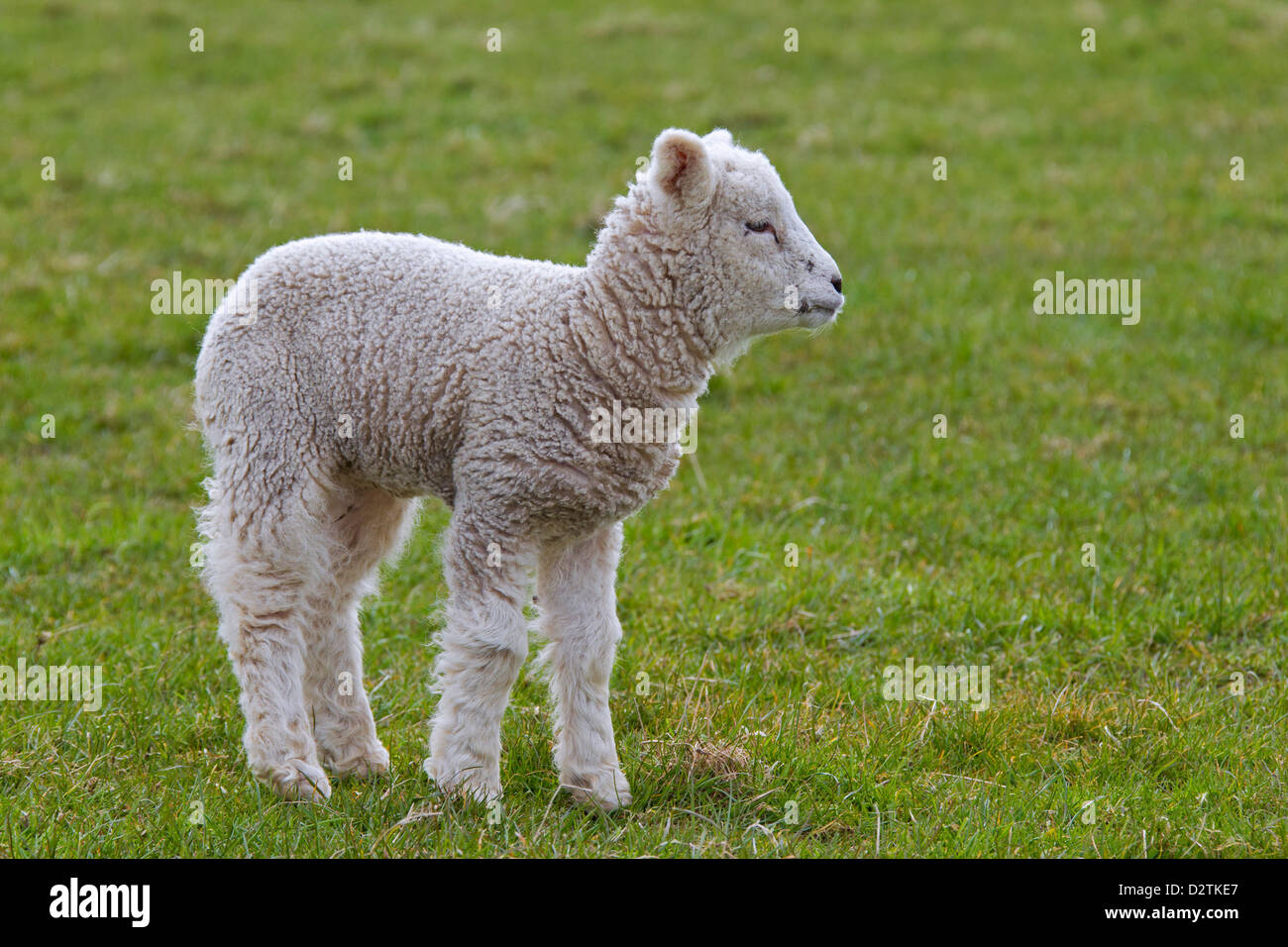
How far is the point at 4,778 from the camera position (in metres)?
5.04

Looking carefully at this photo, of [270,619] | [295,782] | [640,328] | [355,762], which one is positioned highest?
[640,328]

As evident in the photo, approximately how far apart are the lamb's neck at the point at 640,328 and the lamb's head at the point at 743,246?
0.08 meters

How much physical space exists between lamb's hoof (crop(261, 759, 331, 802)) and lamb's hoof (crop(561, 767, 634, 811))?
792mm

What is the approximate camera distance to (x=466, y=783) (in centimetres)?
476

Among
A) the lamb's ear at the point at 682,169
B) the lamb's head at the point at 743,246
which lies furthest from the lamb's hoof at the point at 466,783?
the lamb's ear at the point at 682,169

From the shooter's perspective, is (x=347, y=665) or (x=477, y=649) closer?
(x=477, y=649)

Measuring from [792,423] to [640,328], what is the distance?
441cm

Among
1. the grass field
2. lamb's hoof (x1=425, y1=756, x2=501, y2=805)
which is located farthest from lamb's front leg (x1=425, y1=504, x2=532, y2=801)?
the grass field

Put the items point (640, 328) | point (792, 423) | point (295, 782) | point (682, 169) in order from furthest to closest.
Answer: point (792, 423) → point (295, 782) → point (640, 328) → point (682, 169)

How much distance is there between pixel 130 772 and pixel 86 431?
4.09 m

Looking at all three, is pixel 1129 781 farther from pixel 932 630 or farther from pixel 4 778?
pixel 4 778

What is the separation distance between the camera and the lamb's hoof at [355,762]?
5.27 m

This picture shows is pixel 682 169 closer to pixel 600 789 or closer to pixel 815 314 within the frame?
pixel 815 314

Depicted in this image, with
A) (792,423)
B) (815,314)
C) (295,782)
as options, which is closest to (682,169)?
(815,314)
